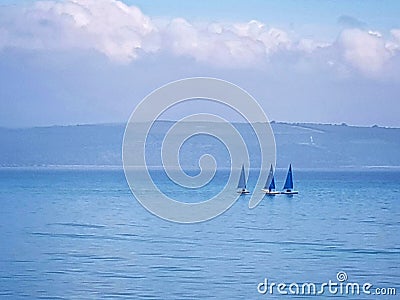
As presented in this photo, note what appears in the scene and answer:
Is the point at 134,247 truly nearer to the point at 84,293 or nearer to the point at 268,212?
the point at 84,293

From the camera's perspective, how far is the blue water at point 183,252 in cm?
2722

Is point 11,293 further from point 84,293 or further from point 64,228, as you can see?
point 64,228

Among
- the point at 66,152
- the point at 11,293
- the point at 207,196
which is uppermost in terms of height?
the point at 66,152

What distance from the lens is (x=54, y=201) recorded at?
7531 centimetres

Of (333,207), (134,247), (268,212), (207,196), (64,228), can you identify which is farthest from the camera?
(207,196)

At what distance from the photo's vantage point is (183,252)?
35531mm

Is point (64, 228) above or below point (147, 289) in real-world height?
above

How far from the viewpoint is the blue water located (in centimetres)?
2722

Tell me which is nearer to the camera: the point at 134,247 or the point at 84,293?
the point at 84,293

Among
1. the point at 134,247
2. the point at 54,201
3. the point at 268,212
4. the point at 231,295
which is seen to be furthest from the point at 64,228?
the point at 54,201

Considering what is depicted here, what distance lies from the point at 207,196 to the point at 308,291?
58.4 meters

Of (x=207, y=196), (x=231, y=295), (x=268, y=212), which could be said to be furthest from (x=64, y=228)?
(x=207, y=196)

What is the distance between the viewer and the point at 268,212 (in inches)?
2450

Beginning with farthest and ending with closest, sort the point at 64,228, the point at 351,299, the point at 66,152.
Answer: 1. the point at 66,152
2. the point at 64,228
3. the point at 351,299
